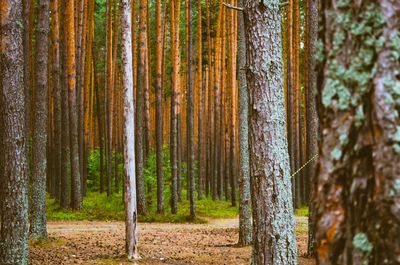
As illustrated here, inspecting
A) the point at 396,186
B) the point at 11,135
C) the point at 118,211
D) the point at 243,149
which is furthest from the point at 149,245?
the point at 396,186

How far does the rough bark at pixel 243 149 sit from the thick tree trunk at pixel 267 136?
5.39 metres

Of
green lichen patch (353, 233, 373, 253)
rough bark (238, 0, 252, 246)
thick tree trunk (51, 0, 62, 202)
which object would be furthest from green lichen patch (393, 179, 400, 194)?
thick tree trunk (51, 0, 62, 202)

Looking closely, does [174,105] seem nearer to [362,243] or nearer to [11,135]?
[11,135]

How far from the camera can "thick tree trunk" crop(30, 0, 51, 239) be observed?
12664mm

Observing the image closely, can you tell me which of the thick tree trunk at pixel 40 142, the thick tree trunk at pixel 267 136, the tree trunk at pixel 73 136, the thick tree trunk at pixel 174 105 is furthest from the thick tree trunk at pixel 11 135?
the thick tree trunk at pixel 174 105

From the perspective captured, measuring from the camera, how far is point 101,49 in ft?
124

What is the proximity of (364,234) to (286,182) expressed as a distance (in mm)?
4521

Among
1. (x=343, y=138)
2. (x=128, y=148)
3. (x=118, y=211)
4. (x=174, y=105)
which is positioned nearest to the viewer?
(x=343, y=138)

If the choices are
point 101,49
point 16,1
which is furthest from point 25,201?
point 101,49

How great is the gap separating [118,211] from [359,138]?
Answer: 68.5 feet

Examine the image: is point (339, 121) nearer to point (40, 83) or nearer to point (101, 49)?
point (40, 83)

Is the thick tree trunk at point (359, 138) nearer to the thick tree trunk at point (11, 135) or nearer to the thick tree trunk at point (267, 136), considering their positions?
the thick tree trunk at point (267, 136)

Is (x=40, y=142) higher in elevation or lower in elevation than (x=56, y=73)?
lower

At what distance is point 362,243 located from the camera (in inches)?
63.7
